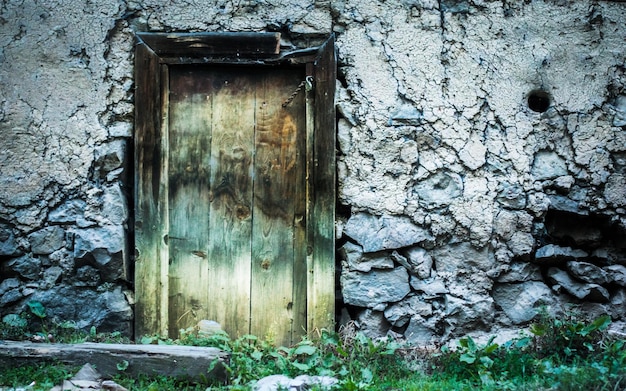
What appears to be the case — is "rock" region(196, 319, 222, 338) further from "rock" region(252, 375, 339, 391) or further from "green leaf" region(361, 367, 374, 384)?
"green leaf" region(361, 367, 374, 384)

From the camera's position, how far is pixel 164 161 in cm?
349

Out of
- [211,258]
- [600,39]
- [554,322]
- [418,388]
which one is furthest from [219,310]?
[600,39]

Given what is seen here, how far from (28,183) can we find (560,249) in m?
3.04

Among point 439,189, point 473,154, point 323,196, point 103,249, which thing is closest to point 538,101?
point 473,154

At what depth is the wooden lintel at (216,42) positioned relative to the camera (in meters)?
3.45

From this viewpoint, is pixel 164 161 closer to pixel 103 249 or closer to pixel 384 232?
pixel 103 249

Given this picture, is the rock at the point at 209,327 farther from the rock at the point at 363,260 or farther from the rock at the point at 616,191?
the rock at the point at 616,191

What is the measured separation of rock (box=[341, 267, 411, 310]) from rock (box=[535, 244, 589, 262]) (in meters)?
0.78

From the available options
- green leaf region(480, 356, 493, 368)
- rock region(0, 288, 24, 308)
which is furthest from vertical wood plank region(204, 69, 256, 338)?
green leaf region(480, 356, 493, 368)

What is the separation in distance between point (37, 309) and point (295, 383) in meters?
1.56

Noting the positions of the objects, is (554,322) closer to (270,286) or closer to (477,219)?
(477,219)

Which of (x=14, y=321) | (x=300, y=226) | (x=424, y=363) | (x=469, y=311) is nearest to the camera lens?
(x=424, y=363)

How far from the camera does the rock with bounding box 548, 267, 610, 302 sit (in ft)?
11.3

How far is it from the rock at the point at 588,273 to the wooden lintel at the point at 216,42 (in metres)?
2.10
